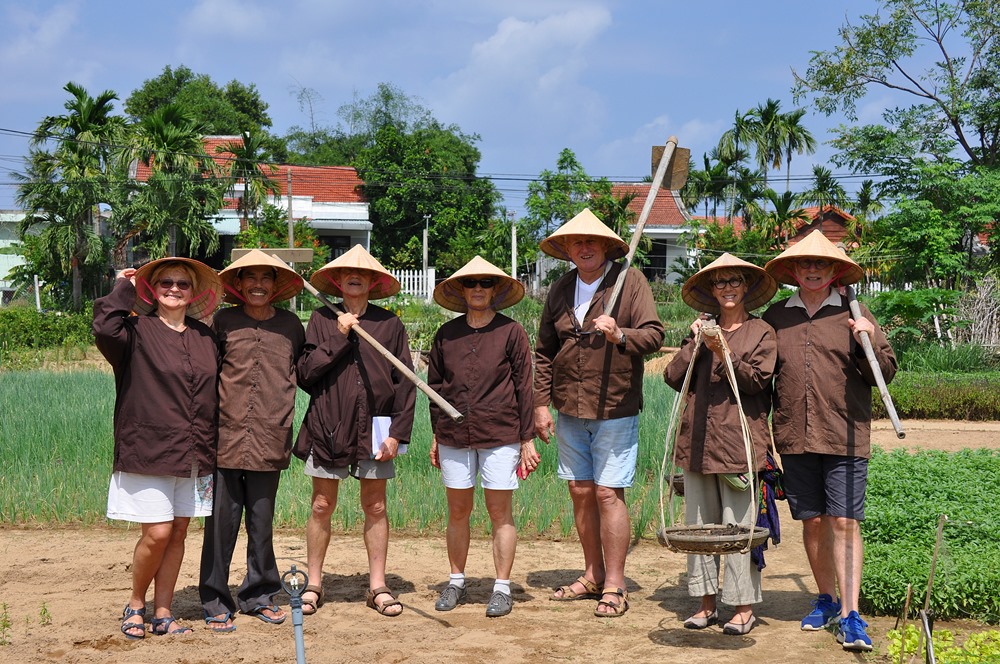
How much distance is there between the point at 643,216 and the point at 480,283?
96 centimetres

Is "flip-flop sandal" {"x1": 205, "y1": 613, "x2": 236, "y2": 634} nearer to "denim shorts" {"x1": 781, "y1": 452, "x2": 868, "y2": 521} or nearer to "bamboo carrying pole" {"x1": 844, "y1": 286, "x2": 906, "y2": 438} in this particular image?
"denim shorts" {"x1": 781, "y1": 452, "x2": 868, "y2": 521}

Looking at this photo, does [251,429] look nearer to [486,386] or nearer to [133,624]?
[133,624]

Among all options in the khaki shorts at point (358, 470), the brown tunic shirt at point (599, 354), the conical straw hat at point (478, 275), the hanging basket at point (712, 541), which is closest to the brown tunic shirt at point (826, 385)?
the hanging basket at point (712, 541)

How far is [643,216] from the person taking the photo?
5.54 meters

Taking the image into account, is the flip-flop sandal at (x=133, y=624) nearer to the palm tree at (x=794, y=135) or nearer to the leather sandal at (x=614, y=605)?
the leather sandal at (x=614, y=605)

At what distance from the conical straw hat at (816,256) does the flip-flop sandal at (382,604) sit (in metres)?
2.64

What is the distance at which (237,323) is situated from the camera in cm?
530

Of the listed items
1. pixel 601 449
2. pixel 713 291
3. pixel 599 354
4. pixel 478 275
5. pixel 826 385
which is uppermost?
pixel 478 275

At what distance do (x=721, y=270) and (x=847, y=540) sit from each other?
57.0 inches

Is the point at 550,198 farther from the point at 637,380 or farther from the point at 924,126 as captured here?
the point at 637,380

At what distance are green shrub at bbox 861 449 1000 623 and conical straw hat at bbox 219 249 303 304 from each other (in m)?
3.41

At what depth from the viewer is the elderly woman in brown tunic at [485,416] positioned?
547 cm

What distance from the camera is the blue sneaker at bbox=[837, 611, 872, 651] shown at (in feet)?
15.7

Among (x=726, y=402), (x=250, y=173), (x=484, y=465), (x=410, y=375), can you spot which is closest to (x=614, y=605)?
(x=484, y=465)
